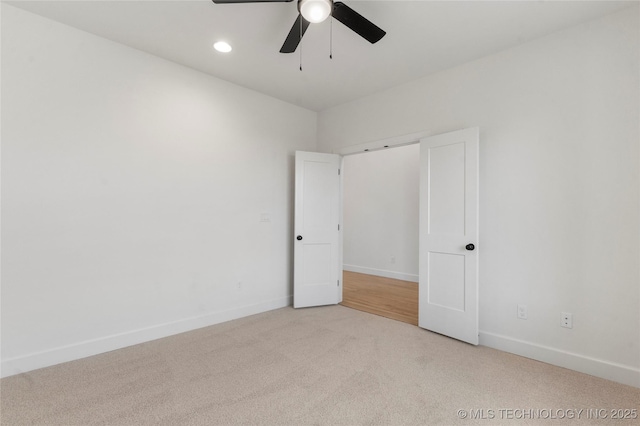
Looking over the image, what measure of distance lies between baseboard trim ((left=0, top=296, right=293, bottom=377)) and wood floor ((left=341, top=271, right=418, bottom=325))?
1.46 m

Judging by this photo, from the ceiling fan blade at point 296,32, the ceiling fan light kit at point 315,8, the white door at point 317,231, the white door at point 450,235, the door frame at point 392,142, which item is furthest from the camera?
the white door at point 317,231

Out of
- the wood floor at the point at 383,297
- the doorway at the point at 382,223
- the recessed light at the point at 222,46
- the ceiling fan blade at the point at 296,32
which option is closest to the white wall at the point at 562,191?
the wood floor at the point at 383,297

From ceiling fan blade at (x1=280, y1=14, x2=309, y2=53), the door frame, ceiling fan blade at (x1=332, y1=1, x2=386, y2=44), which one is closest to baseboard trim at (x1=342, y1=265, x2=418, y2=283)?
the door frame

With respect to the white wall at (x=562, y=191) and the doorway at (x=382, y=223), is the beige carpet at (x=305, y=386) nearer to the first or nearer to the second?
the white wall at (x=562, y=191)

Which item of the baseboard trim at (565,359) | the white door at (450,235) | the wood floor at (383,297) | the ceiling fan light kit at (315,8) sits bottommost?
the wood floor at (383,297)

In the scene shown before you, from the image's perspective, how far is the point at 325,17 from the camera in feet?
6.00

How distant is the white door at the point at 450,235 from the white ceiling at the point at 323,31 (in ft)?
2.78

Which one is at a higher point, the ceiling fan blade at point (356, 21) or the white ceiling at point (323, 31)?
the white ceiling at point (323, 31)

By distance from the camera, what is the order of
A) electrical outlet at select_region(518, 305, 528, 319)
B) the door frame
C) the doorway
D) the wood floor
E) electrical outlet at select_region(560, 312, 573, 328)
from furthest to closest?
the doorway → the wood floor → the door frame → electrical outlet at select_region(518, 305, 528, 319) → electrical outlet at select_region(560, 312, 573, 328)

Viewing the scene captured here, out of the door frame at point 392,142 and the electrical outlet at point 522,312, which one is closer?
the electrical outlet at point 522,312

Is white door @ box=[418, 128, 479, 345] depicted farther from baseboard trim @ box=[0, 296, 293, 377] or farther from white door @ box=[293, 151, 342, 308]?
baseboard trim @ box=[0, 296, 293, 377]

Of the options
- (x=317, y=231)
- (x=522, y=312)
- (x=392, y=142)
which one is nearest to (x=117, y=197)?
(x=317, y=231)

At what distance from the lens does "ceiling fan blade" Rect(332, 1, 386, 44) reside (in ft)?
6.18

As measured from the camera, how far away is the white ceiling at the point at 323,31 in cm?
225
